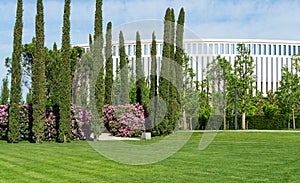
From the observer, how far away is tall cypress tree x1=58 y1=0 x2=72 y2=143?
18672 millimetres

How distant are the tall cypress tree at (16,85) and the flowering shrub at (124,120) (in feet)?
16.5

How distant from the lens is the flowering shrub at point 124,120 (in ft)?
73.2

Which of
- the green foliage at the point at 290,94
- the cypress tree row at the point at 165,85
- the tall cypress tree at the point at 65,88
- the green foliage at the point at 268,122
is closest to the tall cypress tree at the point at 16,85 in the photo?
the tall cypress tree at the point at 65,88

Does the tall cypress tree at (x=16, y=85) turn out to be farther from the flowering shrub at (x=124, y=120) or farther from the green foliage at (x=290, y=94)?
the green foliage at (x=290, y=94)

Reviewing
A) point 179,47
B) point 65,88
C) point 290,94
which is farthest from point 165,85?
point 290,94

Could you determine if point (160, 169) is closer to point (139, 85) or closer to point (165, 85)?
point (165, 85)

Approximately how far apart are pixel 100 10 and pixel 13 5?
158 inches

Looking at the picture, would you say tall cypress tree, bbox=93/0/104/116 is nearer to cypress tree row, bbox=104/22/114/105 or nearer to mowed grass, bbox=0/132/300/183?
→ cypress tree row, bbox=104/22/114/105

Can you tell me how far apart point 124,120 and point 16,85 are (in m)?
6.15

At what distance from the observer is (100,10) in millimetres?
20203

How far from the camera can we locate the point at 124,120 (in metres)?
22.4

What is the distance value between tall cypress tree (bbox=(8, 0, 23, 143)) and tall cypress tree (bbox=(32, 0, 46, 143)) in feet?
2.45

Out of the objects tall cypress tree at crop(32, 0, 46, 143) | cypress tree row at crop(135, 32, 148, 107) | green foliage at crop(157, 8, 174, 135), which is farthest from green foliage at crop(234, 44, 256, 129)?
tall cypress tree at crop(32, 0, 46, 143)

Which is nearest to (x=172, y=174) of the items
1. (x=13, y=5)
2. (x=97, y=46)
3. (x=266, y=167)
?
(x=266, y=167)
